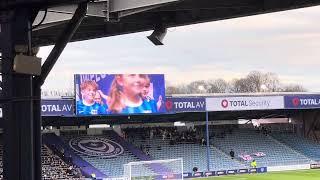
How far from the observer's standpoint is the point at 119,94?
43.6 m

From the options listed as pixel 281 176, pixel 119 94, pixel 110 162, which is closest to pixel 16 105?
pixel 119 94

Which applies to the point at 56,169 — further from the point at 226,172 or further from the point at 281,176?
the point at 281,176

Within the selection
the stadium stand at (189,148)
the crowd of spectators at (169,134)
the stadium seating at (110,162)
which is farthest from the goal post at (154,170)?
the crowd of spectators at (169,134)

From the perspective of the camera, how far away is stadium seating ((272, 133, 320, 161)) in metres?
53.9

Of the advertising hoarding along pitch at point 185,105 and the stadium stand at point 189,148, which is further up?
the advertising hoarding along pitch at point 185,105

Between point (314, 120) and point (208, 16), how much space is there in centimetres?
4982

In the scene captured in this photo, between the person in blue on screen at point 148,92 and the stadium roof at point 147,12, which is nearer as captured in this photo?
the stadium roof at point 147,12

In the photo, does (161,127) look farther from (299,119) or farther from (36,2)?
(36,2)

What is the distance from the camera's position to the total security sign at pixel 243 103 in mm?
48094

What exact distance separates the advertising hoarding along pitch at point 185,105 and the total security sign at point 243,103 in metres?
0.61

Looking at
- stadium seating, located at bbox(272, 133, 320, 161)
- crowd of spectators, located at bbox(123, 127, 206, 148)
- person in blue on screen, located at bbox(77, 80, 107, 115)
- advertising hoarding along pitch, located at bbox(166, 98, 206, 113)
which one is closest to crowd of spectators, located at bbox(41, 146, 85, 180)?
person in blue on screen, located at bbox(77, 80, 107, 115)

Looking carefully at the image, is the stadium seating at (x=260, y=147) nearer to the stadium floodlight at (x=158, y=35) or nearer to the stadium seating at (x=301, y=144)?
the stadium seating at (x=301, y=144)

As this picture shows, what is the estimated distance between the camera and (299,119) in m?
58.7

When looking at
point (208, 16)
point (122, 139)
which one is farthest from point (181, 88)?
point (208, 16)
